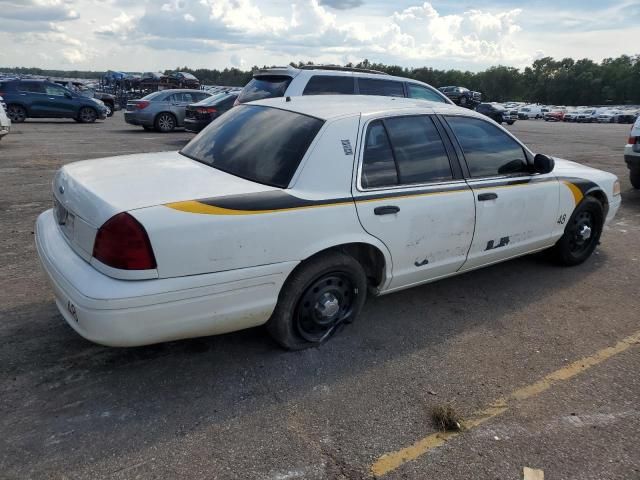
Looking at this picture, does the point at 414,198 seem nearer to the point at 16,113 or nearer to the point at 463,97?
the point at 16,113

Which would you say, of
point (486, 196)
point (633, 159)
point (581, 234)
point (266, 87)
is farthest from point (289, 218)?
point (633, 159)

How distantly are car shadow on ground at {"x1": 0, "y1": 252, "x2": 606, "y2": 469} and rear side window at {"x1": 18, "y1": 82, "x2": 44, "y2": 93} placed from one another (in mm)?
17515

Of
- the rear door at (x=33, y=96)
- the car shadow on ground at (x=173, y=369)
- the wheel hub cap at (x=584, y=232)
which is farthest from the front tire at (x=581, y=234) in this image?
the rear door at (x=33, y=96)

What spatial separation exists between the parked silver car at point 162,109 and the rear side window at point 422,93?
374 inches

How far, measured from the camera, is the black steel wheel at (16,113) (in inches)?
717

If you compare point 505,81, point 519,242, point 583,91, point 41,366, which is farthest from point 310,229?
point 505,81

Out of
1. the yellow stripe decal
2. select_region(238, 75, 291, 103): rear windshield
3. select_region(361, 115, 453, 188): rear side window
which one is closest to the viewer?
the yellow stripe decal

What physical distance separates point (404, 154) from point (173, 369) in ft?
7.04

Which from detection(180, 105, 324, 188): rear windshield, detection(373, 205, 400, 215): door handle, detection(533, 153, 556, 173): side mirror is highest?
detection(180, 105, 324, 188): rear windshield

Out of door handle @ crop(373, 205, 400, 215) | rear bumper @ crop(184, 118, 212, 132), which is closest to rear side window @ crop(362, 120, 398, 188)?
door handle @ crop(373, 205, 400, 215)

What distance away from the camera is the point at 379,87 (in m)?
9.37

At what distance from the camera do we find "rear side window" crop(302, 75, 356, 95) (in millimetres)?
8781

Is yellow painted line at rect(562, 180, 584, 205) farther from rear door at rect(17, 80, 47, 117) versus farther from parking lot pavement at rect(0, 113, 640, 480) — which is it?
rear door at rect(17, 80, 47, 117)

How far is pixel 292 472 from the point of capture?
2.46 m
